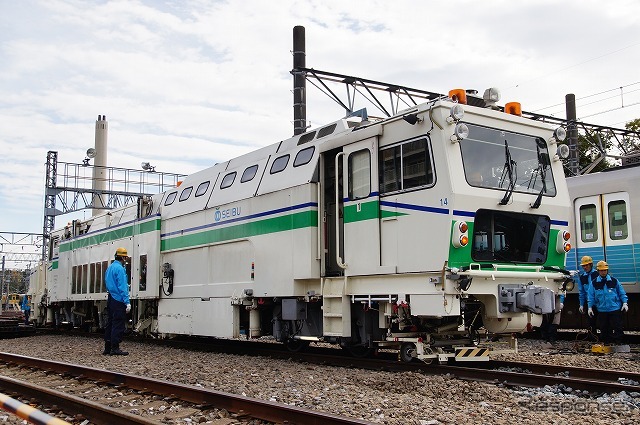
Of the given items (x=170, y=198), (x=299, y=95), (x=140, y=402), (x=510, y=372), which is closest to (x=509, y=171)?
(x=510, y=372)

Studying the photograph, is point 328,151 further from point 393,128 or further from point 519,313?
point 519,313

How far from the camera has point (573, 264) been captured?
15023 mm

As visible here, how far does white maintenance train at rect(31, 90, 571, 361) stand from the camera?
28.0 ft

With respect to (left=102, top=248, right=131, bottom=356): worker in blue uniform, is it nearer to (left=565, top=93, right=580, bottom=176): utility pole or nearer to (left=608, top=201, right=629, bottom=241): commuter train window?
(left=608, top=201, right=629, bottom=241): commuter train window

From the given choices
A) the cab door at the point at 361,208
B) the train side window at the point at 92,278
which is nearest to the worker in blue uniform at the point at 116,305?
the cab door at the point at 361,208

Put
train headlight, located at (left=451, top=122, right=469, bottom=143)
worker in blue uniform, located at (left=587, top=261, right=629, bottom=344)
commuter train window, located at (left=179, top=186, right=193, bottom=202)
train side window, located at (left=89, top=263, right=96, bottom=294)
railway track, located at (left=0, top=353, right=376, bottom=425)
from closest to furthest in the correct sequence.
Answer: railway track, located at (left=0, top=353, right=376, bottom=425), train headlight, located at (left=451, top=122, right=469, bottom=143), worker in blue uniform, located at (left=587, top=261, right=629, bottom=344), commuter train window, located at (left=179, top=186, right=193, bottom=202), train side window, located at (left=89, top=263, right=96, bottom=294)

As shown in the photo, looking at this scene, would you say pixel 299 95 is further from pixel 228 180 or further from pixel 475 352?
pixel 475 352

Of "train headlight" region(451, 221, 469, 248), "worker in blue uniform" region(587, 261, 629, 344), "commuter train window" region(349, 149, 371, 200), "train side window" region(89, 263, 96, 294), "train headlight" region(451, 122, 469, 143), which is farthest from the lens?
"train side window" region(89, 263, 96, 294)

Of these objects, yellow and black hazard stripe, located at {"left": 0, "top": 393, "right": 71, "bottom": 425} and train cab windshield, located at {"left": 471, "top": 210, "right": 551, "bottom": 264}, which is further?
train cab windshield, located at {"left": 471, "top": 210, "right": 551, "bottom": 264}

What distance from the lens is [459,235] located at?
328 inches

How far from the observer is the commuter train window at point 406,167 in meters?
8.77

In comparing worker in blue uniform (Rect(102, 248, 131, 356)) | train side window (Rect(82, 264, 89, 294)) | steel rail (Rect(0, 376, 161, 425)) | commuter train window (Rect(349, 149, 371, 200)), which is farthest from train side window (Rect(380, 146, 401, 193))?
train side window (Rect(82, 264, 89, 294))

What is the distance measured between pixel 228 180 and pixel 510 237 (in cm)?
618

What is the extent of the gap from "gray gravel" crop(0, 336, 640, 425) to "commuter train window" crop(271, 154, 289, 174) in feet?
11.2
